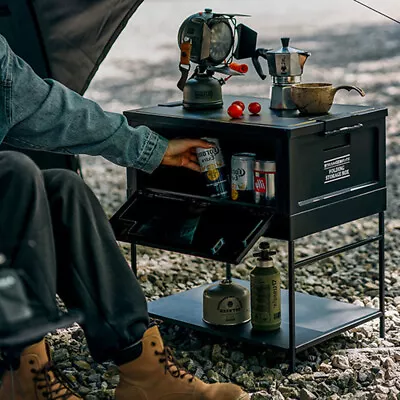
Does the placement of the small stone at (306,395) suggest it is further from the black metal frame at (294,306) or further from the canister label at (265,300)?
the canister label at (265,300)

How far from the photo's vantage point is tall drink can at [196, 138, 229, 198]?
3.32 metres

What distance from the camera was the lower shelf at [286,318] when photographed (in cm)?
347

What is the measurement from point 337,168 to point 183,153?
51 centimetres

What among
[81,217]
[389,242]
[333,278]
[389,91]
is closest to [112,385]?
[81,217]

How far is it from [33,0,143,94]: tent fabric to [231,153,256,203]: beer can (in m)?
1.12

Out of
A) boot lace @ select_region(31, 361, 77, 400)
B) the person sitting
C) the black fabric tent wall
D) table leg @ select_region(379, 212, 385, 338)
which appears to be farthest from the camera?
the black fabric tent wall

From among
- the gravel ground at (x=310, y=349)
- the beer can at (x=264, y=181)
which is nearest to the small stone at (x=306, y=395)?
the gravel ground at (x=310, y=349)

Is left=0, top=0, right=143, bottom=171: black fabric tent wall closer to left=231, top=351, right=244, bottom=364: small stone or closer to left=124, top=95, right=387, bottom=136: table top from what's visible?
left=124, top=95, right=387, bottom=136: table top

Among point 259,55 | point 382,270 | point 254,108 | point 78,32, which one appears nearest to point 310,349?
point 382,270

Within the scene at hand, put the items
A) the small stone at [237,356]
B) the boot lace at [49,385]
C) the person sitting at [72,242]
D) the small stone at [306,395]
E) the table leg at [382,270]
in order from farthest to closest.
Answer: the table leg at [382,270] → the small stone at [237,356] → the small stone at [306,395] → the boot lace at [49,385] → the person sitting at [72,242]

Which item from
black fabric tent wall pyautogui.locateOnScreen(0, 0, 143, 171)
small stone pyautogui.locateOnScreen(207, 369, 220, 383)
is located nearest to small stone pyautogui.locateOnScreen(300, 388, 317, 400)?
small stone pyautogui.locateOnScreen(207, 369, 220, 383)

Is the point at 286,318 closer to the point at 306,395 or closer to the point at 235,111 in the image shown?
the point at 306,395

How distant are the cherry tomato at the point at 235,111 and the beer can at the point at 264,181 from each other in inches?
7.7

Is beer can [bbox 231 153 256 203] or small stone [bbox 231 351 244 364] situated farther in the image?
small stone [bbox 231 351 244 364]
